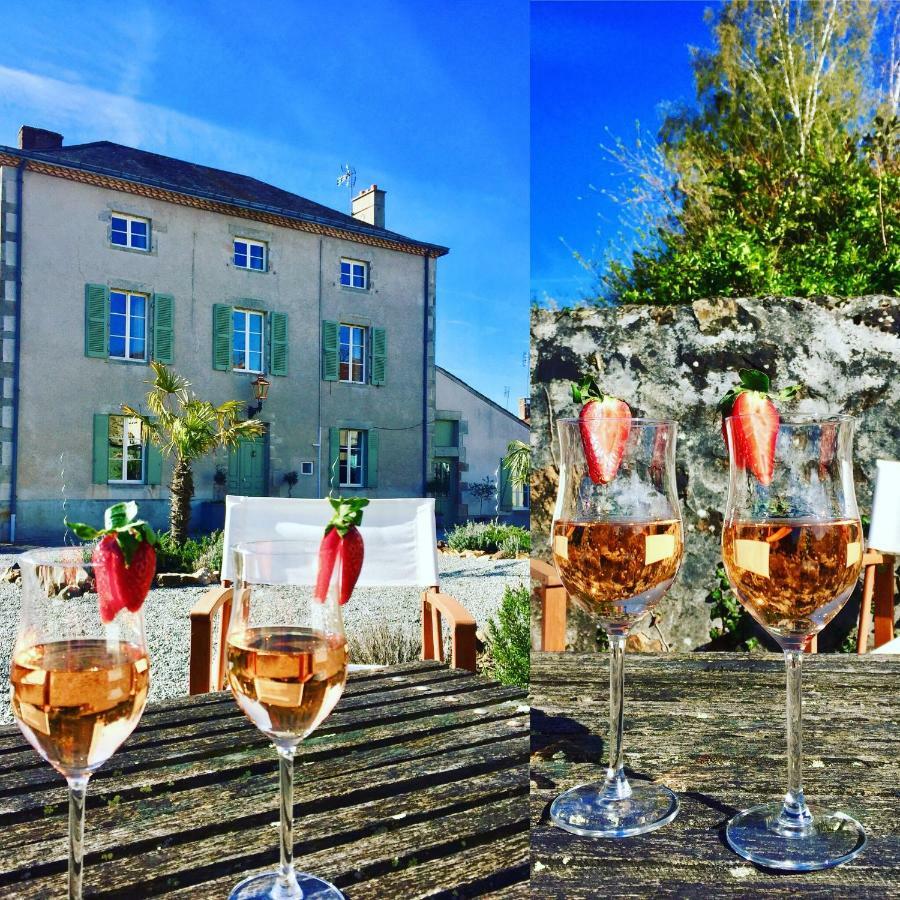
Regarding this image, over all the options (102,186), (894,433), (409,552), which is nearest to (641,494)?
(409,552)

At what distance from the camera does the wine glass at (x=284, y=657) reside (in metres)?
0.48

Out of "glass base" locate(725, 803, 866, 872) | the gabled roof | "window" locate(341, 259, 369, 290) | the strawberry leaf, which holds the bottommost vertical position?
"glass base" locate(725, 803, 866, 872)

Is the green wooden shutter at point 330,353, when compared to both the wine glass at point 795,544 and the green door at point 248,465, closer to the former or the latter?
the green door at point 248,465

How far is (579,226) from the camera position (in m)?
5.29

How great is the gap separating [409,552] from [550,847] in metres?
1.53

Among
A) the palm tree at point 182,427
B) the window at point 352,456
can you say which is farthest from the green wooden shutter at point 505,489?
the palm tree at point 182,427

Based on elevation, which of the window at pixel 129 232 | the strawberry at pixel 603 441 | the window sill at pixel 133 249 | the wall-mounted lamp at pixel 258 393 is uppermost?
the window at pixel 129 232

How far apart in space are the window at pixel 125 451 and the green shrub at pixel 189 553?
0.70 ft

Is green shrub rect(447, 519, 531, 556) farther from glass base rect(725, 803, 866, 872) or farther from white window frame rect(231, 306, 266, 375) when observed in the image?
glass base rect(725, 803, 866, 872)

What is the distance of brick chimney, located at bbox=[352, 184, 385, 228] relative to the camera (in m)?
2.37

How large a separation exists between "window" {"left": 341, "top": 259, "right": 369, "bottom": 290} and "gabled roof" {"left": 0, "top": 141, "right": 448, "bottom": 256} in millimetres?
158

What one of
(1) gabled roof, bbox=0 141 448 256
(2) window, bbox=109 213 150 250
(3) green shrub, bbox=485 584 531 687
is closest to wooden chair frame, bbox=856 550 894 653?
(3) green shrub, bbox=485 584 531 687

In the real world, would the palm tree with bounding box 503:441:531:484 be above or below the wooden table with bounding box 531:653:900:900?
above

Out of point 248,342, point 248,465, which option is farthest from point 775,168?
point 248,465
